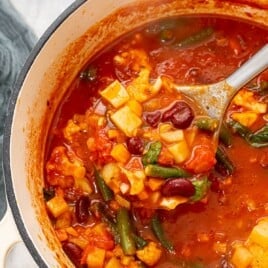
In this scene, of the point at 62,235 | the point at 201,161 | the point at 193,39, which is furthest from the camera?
the point at 193,39

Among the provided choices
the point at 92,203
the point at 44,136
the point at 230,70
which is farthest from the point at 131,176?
the point at 230,70

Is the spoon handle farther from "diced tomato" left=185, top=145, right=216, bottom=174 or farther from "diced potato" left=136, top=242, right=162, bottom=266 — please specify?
"diced potato" left=136, top=242, right=162, bottom=266

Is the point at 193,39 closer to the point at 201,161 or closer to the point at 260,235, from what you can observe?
the point at 201,161

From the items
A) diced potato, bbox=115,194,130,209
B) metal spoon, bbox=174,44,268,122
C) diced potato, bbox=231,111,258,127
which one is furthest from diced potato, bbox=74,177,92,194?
diced potato, bbox=231,111,258,127

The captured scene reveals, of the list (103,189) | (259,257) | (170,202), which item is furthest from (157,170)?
(259,257)

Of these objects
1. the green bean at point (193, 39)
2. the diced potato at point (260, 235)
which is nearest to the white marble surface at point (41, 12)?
the green bean at point (193, 39)

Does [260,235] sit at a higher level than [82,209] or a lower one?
lower

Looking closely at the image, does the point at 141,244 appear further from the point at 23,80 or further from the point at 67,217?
the point at 23,80
